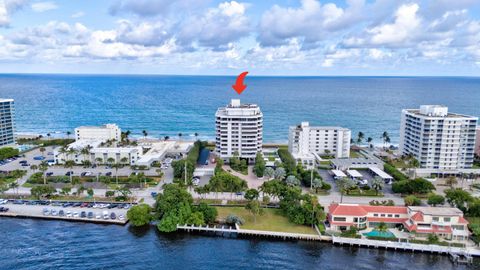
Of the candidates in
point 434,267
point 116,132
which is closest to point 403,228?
point 434,267

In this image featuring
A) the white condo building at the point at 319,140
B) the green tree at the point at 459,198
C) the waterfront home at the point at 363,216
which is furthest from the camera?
the white condo building at the point at 319,140

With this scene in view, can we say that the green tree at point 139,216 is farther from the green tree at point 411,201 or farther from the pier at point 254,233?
the green tree at point 411,201

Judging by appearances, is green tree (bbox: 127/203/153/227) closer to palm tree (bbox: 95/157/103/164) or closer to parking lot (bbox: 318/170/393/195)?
palm tree (bbox: 95/157/103/164)

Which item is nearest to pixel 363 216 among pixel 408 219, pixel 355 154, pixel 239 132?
pixel 408 219

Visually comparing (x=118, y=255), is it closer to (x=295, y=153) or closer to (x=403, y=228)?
(x=403, y=228)

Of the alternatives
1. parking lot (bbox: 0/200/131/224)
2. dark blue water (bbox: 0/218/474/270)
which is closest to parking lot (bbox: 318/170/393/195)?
dark blue water (bbox: 0/218/474/270)

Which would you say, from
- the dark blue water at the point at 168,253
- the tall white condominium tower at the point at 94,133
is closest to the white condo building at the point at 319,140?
the dark blue water at the point at 168,253
